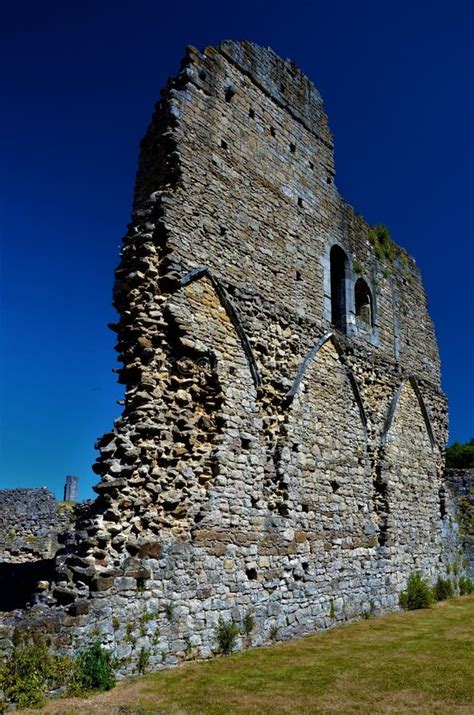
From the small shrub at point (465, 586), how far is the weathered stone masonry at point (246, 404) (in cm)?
100

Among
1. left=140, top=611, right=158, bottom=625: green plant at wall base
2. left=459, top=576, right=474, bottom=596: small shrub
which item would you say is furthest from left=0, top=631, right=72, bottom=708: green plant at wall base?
left=459, top=576, right=474, bottom=596: small shrub

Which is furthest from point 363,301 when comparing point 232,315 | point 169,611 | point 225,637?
point 169,611

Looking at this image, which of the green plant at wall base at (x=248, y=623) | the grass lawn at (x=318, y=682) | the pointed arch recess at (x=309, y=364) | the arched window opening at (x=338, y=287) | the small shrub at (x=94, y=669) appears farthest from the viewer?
the arched window opening at (x=338, y=287)

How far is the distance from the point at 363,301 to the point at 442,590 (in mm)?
6924

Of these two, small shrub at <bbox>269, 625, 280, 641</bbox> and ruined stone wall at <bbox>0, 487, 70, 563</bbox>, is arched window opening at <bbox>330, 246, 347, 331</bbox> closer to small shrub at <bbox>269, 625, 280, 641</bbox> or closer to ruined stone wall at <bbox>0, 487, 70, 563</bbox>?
small shrub at <bbox>269, 625, 280, 641</bbox>

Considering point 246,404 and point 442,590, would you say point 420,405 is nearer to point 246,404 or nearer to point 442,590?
point 442,590

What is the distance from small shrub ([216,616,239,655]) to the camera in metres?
7.77

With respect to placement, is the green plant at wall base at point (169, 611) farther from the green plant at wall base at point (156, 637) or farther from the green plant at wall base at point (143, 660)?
the green plant at wall base at point (143, 660)

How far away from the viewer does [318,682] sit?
21.7 feet

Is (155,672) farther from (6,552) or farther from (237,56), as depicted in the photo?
(237,56)

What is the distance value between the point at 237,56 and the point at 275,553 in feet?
30.5

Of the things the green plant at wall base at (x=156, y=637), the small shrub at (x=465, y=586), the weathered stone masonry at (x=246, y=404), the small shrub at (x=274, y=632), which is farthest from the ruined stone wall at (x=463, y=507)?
the green plant at wall base at (x=156, y=637)

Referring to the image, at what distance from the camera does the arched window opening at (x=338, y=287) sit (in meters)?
13.1

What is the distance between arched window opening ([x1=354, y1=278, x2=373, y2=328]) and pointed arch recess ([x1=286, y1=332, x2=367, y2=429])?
2154 millimetres
